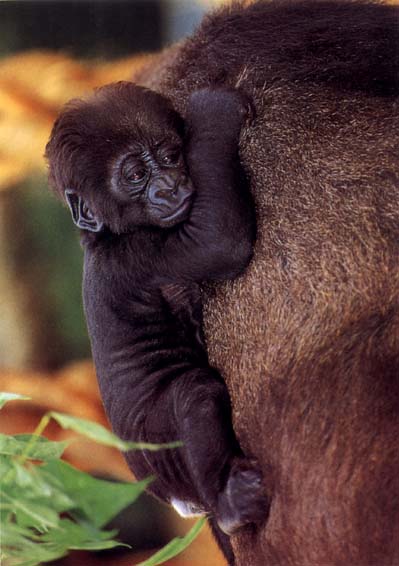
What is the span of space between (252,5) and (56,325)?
1030 mm

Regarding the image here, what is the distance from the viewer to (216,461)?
1.19 metres

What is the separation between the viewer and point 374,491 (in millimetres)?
1090

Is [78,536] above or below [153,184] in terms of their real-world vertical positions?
below

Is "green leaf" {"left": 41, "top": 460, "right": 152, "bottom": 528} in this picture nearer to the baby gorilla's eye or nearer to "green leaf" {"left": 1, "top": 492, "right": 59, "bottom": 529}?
"green leaf" {"left": 1, "top": 492, "right": 59, "bottom": 529}

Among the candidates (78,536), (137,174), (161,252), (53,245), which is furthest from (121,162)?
(53,245)

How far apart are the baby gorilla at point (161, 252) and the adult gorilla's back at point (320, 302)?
40 millimetres

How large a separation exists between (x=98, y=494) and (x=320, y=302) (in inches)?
15.8

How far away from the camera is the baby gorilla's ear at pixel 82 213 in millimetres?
1341

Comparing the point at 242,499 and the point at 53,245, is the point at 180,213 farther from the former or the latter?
the point at 53,245

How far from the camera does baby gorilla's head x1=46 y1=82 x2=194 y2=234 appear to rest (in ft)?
4.25

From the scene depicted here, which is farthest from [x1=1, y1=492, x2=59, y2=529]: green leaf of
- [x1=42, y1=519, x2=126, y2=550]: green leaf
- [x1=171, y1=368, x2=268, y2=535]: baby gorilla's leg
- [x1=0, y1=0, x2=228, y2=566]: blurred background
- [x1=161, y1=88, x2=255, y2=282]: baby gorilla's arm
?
[x1=0, y1=0, x2=228, y2=566]: blurred background

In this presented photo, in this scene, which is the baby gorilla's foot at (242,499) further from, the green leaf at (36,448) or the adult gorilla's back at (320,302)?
the green leaf at (36,448)

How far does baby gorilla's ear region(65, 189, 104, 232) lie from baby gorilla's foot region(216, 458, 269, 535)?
0.40 meters

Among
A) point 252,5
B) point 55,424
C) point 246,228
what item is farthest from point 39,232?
point 246,228
